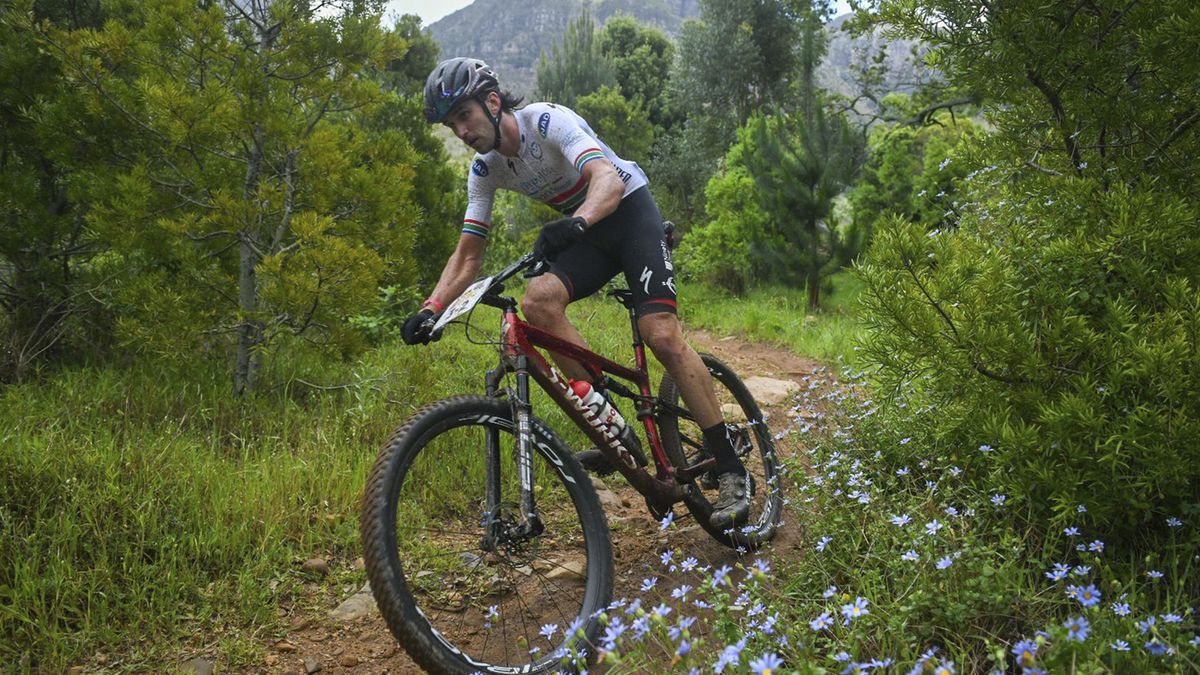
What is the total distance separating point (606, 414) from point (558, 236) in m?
0.78

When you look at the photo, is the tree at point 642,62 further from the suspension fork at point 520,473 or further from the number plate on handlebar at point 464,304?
the suspension fork at point 520,473

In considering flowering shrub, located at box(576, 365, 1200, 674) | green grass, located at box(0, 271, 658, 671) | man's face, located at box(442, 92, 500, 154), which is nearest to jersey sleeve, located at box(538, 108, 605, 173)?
man's face, located at box(442, 92, 500, 154)

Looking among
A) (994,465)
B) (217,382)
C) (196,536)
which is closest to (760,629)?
(994,465)

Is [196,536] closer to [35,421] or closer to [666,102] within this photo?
[35,421]

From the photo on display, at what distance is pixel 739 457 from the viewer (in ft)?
11.9

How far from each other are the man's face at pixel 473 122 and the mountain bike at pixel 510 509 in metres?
0.72

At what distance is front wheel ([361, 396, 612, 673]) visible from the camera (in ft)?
7.25

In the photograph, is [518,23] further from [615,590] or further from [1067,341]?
[1067,341]

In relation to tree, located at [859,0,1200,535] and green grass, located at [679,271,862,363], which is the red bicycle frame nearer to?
tree, located at [859,0,1200,535]

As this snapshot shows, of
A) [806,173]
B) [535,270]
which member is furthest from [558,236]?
[806,173]

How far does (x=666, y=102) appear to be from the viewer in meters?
28.6

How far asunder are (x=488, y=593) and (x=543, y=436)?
0.97 m

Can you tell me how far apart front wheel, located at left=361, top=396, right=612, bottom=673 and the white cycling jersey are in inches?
45.9

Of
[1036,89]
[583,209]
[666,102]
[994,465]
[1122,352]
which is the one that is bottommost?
[994,465]
